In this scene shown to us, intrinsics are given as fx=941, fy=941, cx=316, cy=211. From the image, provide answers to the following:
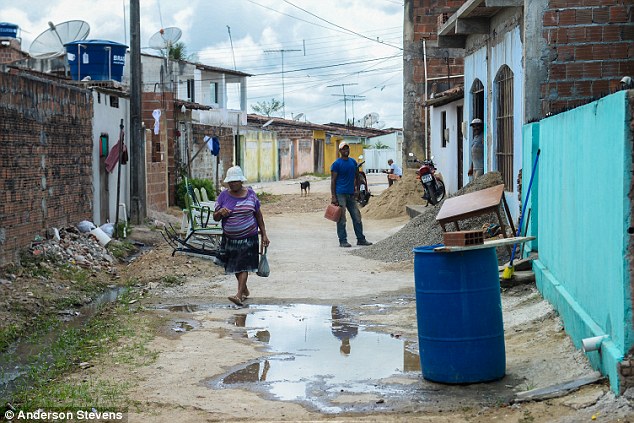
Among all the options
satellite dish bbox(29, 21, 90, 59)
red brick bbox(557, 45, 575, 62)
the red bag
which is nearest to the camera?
red brick bbox(557, 45, 575, 62)

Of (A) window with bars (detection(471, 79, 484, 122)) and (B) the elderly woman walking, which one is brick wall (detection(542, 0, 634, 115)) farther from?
(A) window with bars (detection(471, 79, 484, 122))

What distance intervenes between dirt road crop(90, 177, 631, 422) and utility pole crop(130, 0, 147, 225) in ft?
26.0

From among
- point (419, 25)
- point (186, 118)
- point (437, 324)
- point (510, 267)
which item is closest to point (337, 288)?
point (510, 267)

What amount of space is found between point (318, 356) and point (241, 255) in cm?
315

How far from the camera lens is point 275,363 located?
312 inches

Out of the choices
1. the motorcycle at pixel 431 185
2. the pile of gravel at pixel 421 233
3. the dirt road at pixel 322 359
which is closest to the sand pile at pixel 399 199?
the motorcycle at pixel 431 185

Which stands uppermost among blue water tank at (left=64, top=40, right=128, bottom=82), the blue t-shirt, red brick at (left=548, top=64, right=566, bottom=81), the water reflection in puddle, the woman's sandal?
blue water tank at (left=64, top=40, right=128, bottom=82)

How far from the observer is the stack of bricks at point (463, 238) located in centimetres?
666

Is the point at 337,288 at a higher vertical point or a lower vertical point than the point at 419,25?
lower

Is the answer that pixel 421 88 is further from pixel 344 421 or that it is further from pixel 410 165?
pixel 344 421

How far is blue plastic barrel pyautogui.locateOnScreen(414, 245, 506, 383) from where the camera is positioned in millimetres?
6703

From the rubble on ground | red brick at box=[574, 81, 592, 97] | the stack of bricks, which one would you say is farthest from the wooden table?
the rubble on ground

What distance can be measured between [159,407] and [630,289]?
3224 millimetres

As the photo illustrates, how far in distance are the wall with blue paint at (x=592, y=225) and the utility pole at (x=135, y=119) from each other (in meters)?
12.8
